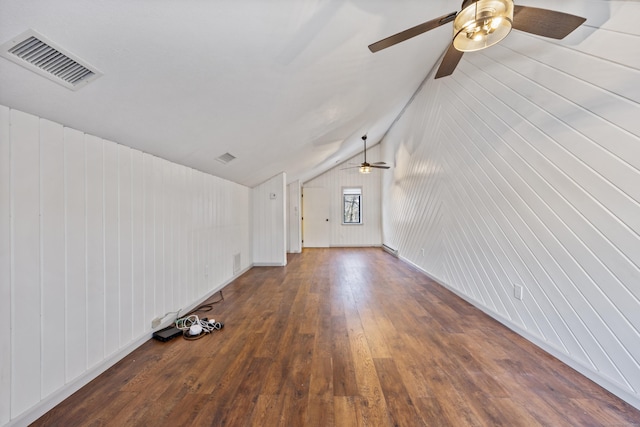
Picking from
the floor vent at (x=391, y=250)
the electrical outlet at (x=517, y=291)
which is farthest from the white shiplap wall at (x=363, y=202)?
the electrical outlet at (x=517, y=291)

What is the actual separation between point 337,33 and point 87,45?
1.50 meters

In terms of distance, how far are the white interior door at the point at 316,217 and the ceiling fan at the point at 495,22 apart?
268 inches

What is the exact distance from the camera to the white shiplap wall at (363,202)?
27.8 feet

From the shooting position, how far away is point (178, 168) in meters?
2.83

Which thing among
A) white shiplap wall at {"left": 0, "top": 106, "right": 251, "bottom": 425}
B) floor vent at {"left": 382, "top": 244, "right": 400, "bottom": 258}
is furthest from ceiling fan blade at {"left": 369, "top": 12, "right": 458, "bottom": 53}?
A: floor vent at {"left": 382, "top": 244, "right": 400, "bottom": 258}

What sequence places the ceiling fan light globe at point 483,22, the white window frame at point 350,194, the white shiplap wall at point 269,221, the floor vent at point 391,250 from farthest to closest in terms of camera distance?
1. the white window frame at point 350,194
2. the floor vent at point 391,250
3. the white shiplap wall at point 269,221
4. the ceiling fan light globe at point 483,22

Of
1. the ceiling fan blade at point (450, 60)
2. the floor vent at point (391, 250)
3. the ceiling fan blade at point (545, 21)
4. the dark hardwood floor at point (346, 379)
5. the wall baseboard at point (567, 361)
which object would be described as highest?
the ceiling fan blade at point (450, 60)

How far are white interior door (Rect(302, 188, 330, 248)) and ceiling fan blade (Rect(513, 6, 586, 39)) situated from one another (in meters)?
7.01

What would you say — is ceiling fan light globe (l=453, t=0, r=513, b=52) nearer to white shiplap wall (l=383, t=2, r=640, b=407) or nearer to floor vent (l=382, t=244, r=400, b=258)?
white shiplap wall (l=383, t=2, r=640, b=407)

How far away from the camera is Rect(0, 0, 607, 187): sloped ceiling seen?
1.12m

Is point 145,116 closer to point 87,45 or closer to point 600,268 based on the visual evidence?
point 87,45

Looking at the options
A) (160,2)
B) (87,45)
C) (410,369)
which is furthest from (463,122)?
(87,45)

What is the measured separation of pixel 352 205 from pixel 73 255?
24.6ft

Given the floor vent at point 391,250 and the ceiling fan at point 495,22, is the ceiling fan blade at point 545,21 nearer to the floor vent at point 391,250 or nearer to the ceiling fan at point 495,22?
the ceiling fan at point 495,22
